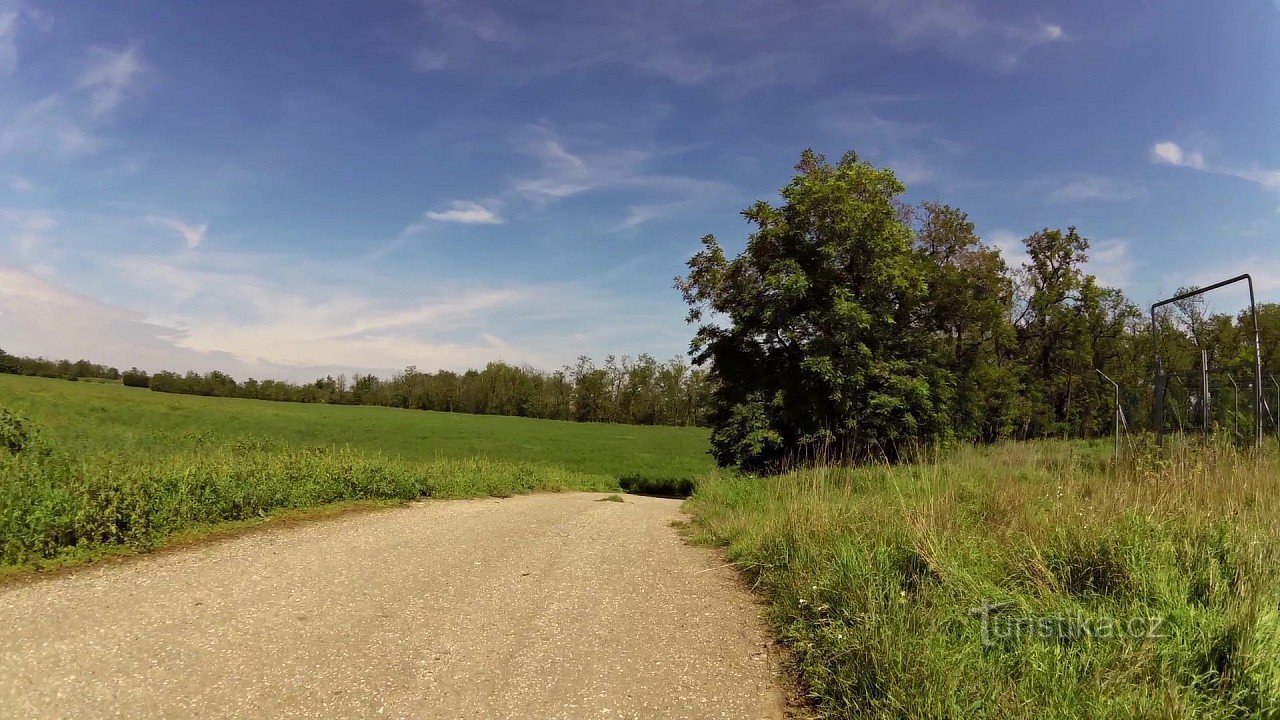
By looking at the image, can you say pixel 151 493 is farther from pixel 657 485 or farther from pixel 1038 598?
pixel 657 485

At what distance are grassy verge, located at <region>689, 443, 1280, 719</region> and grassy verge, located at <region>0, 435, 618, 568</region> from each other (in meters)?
6.50

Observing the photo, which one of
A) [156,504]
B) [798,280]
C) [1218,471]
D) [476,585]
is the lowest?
[476,585]

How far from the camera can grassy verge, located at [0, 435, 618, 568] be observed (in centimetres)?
578

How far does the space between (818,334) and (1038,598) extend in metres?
14.4

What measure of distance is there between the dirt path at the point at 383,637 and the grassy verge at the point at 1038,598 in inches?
22.4

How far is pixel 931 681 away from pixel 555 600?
10.4ft

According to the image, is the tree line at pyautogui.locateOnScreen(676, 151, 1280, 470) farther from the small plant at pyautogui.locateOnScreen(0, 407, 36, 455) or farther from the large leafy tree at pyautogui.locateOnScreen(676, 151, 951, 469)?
the small plant at pyautogui.locateOnScreen(0, 407, 36, 455)

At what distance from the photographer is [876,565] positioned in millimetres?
4641

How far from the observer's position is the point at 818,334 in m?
17.8

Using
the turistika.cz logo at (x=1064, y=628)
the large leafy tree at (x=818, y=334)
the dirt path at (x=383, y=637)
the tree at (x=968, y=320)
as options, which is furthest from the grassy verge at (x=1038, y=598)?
the tree at (x=968, y=320)

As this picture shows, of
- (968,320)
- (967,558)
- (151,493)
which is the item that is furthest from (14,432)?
(968,320)

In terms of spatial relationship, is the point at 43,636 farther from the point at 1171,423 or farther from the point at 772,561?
the point at 1171,423

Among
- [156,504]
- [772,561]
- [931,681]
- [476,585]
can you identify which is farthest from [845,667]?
[156,504]

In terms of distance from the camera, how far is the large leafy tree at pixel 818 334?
57.4 ft
